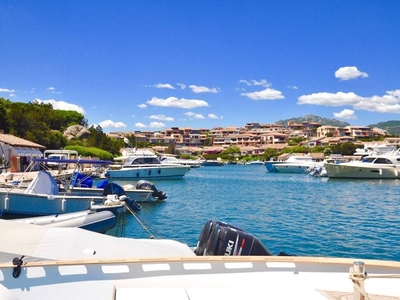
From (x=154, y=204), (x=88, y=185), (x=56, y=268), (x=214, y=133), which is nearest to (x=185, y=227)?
(x=154, y=204)

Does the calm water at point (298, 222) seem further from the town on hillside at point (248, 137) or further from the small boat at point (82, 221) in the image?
the town on hillside at point (248, 137)

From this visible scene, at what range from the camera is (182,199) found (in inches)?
918

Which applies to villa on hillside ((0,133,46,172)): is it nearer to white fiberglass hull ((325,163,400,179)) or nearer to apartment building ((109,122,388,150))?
white fiberglass hull ((325,163,400,179))

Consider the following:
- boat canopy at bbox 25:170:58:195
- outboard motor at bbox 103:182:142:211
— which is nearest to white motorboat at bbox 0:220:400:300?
boat canopy at bbox 25:170:58:195

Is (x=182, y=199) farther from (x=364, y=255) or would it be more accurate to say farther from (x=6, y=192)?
(x=364, y=255)

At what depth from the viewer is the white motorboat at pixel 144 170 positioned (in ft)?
121

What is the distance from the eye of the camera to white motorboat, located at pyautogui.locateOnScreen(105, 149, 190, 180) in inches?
1453

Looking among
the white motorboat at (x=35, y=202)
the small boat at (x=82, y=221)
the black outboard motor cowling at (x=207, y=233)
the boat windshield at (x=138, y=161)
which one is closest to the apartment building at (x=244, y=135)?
the boat windshield at (x=138, y=161)

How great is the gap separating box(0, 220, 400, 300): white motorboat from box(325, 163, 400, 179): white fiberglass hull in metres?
40.7

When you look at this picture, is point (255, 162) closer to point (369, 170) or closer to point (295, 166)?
point (295, 166)

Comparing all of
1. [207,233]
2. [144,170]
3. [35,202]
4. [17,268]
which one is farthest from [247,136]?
[17,268]

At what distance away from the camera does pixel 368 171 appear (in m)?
42.2

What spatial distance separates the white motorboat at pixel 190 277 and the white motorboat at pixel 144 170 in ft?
106

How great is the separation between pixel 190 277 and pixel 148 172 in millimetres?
33963
